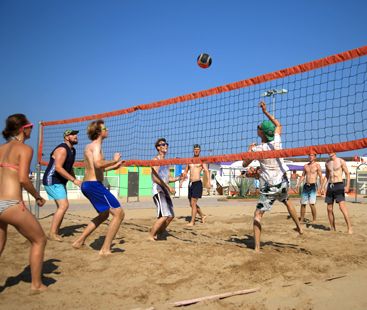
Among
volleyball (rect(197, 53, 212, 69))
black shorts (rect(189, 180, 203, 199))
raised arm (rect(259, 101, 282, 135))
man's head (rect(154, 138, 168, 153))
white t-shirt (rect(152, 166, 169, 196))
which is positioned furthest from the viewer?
black shorts (rect(189, 180, 203, 199))

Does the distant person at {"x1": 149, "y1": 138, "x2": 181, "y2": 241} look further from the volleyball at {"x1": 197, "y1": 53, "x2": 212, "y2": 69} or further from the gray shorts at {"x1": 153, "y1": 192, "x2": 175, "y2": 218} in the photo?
the volleyball at {"x1": 197, "y1": 53, "x2": 212, "y2": 69}

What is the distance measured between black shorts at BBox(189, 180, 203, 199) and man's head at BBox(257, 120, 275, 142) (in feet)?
11.0

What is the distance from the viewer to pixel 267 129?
197 inches

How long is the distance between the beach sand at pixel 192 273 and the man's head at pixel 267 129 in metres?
1.54

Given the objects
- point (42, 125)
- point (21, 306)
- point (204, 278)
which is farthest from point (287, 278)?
point (42, 125)

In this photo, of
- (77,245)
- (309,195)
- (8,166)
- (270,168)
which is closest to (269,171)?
(270,168)

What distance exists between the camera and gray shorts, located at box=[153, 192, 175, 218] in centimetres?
569

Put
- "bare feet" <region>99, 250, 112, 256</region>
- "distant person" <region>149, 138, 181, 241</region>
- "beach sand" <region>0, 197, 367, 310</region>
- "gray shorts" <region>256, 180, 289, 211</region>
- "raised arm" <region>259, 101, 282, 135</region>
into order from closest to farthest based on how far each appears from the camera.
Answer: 1. "beach sand" <region>0, 197, 367, 310</region>
2. "bare feet" <region>99, 250, 112, 256</region>
3. "raised arm" <region>259, 101, 282, 135</region>
4. "gray shorts" <region>256, 180, 289, 211</region>
5. "distant person" <region>149, 138, 181, 241</region>

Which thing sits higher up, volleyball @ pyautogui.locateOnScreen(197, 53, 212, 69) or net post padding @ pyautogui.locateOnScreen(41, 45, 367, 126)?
volleyball @ pyautogui.locateOnScreen(197, 53, 212, 69)

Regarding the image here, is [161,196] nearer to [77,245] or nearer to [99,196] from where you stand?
[99,196]

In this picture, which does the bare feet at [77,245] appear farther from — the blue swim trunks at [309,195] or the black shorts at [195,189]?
the blue swim trunks at [309,195]

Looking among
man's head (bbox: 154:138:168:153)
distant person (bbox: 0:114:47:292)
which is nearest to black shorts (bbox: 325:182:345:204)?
man's head (bbox: 154:138:168:153)

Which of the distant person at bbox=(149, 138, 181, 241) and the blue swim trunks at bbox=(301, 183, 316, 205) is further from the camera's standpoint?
the blue swim trunks at bbox=(301, 183, 316, 205)

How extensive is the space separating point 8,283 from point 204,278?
194cm
